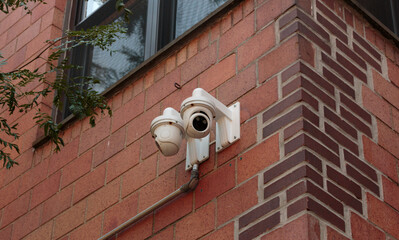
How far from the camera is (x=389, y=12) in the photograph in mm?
6039

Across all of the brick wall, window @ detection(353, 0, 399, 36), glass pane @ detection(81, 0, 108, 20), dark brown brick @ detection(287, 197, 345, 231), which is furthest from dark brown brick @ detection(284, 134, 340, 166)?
glass pane @ detection(81, 0, 108, 20)

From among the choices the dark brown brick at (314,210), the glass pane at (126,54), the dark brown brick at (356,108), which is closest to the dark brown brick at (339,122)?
the dark brown brick at (356,108)

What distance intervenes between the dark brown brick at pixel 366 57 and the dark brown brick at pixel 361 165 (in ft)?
2.78

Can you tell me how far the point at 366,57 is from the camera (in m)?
5.18

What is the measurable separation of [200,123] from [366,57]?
127 centimetres

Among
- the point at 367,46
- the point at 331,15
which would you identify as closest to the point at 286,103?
the point at 331,15

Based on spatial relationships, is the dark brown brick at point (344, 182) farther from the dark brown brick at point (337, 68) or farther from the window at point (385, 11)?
the window at point (385, 11)

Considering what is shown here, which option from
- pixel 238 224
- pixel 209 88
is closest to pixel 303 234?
pixel 238 224

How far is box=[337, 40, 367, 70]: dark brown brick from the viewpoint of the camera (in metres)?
4.99

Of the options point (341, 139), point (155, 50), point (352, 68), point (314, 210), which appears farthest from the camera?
point (155, 50)

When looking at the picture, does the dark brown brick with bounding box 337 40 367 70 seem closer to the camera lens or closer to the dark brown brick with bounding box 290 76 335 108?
the dark brown brick with bounding box 290 76 335 108

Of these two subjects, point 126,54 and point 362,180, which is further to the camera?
point 126,54

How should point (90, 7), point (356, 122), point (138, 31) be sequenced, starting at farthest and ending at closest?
1. point (90, 7)
2. point (138, 31)
3. point (356, 122)

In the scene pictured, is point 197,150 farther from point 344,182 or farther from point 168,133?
point 344,182
